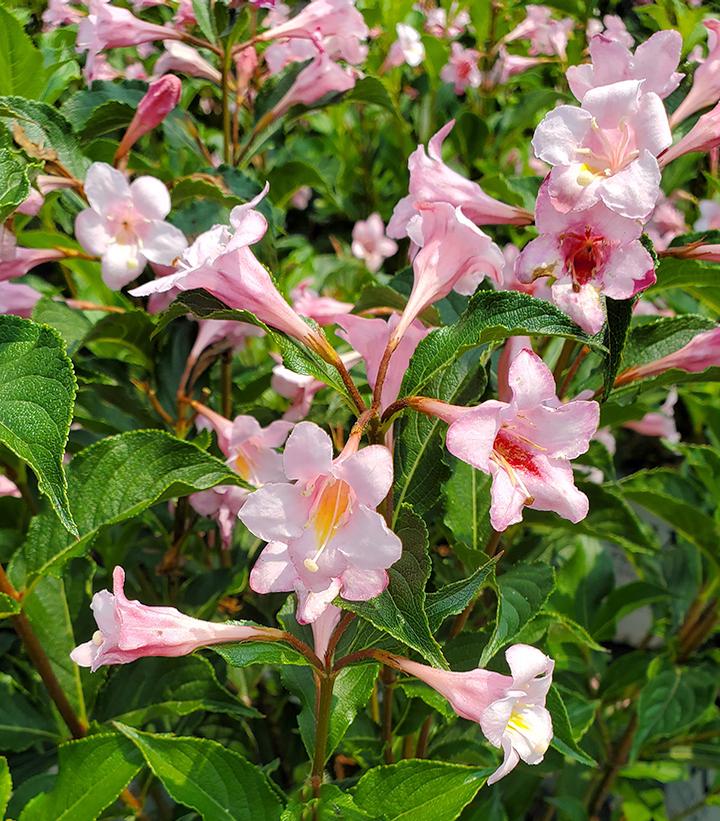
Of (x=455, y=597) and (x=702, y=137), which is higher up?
(x=702, y=137)

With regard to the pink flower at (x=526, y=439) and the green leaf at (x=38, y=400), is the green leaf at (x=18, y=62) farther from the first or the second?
the pink flower at (x=526, y=439)

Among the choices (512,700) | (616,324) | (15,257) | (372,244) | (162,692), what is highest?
(616,324)

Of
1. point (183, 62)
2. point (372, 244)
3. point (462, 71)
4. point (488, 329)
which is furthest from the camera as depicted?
point (462, 71)

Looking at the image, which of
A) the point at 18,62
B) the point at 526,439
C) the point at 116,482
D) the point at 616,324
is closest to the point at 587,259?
the point at 616,324

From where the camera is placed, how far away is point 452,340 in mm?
700

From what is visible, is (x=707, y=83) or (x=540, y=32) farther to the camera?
(x=540, y=32)

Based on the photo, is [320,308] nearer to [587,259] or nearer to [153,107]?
[153,107]

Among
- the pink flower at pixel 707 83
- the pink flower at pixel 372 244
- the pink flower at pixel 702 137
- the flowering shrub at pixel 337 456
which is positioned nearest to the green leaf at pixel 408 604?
the flowering shrub at pixel 337 456

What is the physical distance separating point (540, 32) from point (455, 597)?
96.0 inches

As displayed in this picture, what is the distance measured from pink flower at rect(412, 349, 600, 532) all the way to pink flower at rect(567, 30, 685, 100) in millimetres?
290

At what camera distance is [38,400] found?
0.71 meters

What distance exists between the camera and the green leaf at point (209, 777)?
2.60 ft

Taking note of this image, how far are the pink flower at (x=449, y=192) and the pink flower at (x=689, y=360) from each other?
0.22m

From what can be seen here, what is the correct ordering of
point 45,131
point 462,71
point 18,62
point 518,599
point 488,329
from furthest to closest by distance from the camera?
1. point 462,71
2. point 18,62
3. point 45,131
4. point 518,599
5. point 488,329
